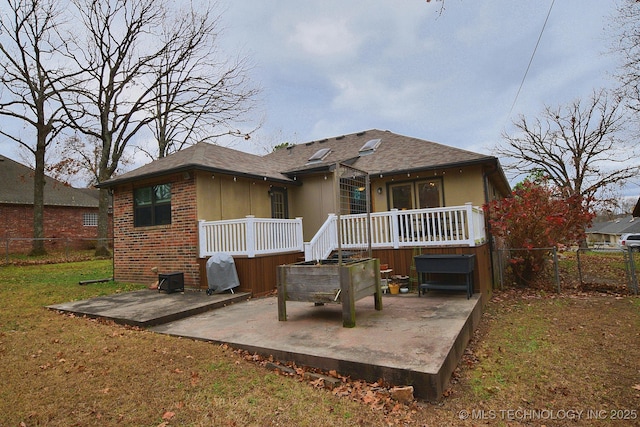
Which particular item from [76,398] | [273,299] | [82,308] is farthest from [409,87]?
[76,398]

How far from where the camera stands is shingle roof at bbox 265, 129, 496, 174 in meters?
9.60

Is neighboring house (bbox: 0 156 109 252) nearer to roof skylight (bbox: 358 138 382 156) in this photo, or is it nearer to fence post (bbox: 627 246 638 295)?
roof skylight (bbox: 358 138 382 156)

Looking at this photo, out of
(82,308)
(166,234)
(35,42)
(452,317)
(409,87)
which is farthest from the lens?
(35,42)

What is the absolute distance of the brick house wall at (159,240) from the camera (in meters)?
8.84

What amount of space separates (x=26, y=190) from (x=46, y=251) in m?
6.79

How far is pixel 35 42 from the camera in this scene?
1791 cm

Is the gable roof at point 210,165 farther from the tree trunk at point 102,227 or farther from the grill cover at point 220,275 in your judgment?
the tree trunk at point 102,227

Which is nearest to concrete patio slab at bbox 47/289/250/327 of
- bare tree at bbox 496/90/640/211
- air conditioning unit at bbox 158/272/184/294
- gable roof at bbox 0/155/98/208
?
air conditioning unit at bbox 158/272/184/294

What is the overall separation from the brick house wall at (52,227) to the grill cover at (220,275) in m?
15.8

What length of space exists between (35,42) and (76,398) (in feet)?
72.0

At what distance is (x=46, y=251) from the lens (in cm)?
1978

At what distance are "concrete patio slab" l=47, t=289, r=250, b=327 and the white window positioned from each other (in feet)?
72.6

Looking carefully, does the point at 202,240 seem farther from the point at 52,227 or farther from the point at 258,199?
the point at 52,227

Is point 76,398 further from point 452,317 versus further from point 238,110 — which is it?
point 238,110
